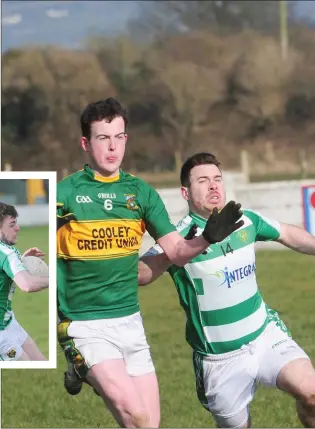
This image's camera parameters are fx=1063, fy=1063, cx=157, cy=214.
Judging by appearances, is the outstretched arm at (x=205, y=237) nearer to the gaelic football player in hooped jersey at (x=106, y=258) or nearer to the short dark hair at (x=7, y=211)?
the gaelic football player in hooped jersey at (x=106, y=258)

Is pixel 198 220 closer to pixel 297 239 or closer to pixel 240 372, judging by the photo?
pixel 297 239

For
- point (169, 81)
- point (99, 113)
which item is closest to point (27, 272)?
point (99, 113)

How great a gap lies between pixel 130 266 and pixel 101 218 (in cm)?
27

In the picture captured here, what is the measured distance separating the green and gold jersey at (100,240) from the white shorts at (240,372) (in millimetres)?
583

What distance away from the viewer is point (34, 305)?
5.08m

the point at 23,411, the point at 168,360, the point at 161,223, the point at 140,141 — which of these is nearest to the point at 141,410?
the point at 161,223

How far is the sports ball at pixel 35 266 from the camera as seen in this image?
5.00 m

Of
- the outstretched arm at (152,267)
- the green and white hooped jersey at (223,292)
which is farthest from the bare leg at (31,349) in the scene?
the green and white hooped jersey at (223,292)

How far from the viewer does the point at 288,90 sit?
38625mm

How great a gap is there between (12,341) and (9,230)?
20.9 inches

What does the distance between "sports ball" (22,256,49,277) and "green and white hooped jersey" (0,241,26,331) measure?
27mm

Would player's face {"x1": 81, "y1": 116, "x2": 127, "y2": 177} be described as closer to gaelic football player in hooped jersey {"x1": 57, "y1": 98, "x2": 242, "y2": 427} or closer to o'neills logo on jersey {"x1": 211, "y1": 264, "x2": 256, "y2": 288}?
gaelic football player in hooped jersey {"x1": 57, "y1": 98, "x2": 242, "y2": 427}

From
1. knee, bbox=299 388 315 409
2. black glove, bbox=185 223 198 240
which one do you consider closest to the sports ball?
black glove, bbox=185 223 198 240

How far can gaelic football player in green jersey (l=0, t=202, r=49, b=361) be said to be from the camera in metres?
5.00
